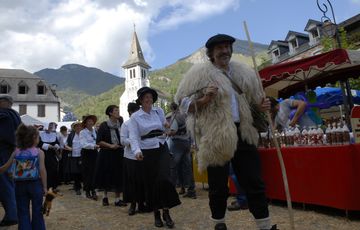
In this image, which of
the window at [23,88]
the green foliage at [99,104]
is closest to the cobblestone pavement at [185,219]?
the window at [23,88]

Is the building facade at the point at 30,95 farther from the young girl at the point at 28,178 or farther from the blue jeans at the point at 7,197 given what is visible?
the young girl at the point at 28,178

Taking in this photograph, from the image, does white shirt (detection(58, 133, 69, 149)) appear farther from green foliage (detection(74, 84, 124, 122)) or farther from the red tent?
green foliage (detection(74, 84, 124, 122))

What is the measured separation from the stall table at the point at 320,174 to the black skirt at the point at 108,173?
3.27 meters

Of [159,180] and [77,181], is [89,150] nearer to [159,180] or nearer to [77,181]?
[77,181]

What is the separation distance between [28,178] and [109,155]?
3.58m

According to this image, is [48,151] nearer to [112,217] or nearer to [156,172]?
[112,217]

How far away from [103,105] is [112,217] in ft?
483

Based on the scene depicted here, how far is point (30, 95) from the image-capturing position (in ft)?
203

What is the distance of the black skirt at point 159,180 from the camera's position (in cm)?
495

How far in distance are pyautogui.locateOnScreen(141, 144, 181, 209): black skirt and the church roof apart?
115m

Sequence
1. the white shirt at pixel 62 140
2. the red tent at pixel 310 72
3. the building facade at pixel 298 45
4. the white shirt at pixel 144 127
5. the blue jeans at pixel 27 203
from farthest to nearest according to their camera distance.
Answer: the building facade at pixel 298 45
the white shirt at pixel 62 140
the red tent at pixel 310 72
the white shirt at pixel 144 127
the blue jeans at pixel 27 203

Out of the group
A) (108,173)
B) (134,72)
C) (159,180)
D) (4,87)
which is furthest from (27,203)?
(134,72)

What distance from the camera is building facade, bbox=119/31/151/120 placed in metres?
118

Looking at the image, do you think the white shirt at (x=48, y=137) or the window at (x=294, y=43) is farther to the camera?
the window at (x=294, y=43)
